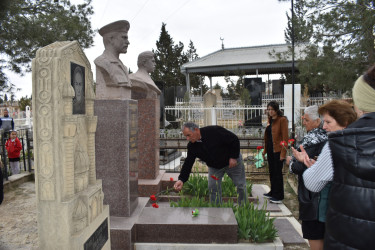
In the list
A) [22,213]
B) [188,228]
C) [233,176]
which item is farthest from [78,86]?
[22,213]

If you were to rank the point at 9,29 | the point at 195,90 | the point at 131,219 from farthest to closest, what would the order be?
the point at 195,90 → the point at 9,29 → the point at 131,219

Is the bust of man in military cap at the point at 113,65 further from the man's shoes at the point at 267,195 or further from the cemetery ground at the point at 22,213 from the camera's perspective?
the man's shoes at the point at 267,195

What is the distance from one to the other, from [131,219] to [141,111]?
231cm

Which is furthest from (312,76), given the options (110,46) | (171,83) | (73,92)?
(171,83)

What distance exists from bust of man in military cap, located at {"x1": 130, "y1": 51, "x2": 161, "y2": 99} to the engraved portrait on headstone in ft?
9.23

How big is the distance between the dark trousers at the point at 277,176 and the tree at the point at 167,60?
28.2 metres

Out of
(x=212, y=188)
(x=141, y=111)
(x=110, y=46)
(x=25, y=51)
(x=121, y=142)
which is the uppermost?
(x=25, y=51)

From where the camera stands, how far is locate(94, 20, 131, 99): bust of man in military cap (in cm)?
415

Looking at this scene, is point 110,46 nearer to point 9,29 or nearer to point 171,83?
point 9,29

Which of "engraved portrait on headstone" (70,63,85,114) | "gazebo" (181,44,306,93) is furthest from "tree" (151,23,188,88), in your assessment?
"engraved portrait on headstone" (70,63,85,114)

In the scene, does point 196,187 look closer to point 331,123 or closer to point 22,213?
point 22,213

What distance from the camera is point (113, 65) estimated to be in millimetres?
4207

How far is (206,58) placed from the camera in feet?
88.4

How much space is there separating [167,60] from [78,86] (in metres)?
32.4
